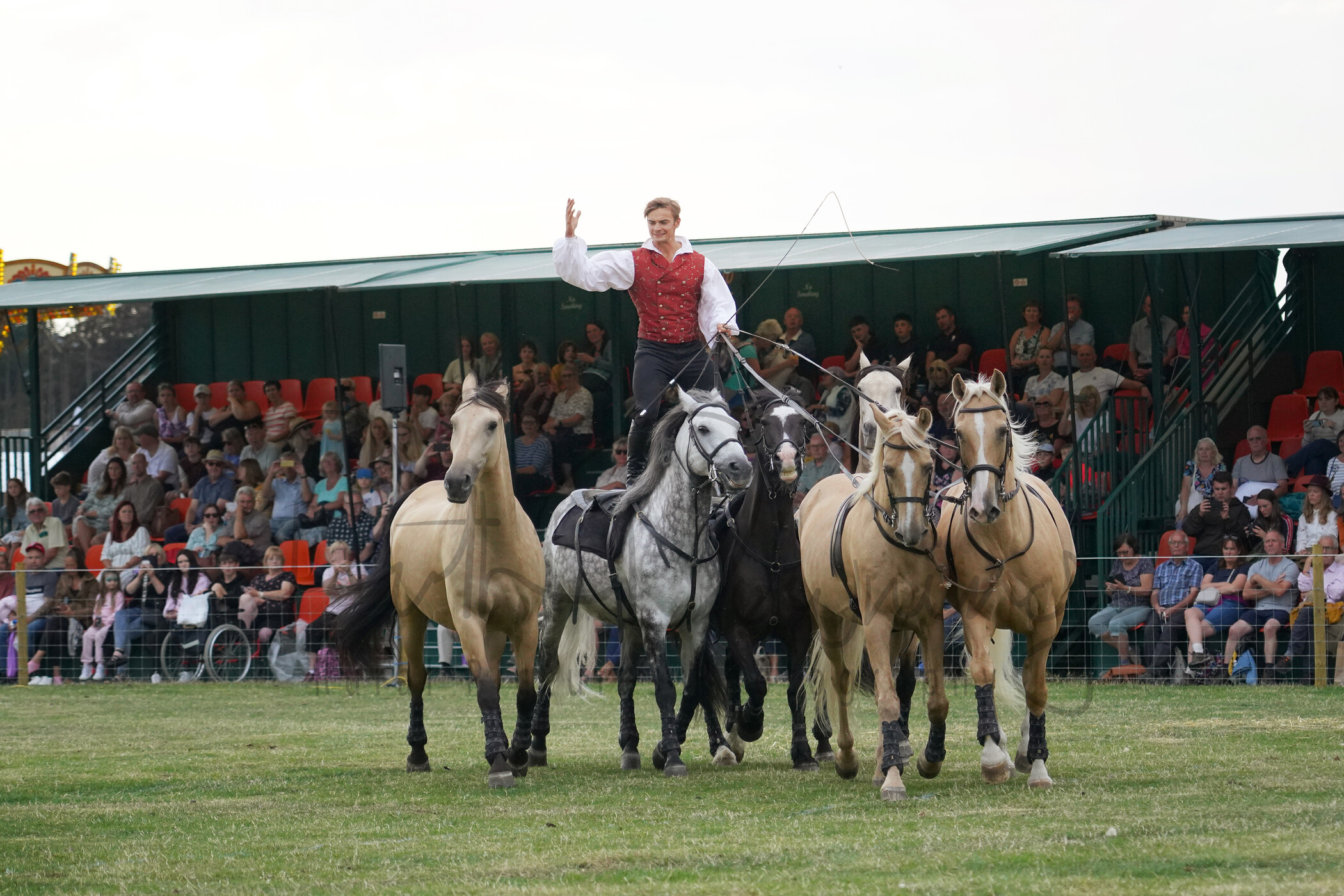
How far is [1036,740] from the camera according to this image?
25.9ft

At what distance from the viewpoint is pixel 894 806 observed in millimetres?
7230

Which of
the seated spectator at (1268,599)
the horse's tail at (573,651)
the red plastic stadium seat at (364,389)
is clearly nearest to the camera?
the horse's tail at (573,651)

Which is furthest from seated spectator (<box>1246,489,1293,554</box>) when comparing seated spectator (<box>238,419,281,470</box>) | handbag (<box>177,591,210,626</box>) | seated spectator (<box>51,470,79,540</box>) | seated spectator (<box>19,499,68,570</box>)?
seated spectator (<box>51,470,79,540</box>)

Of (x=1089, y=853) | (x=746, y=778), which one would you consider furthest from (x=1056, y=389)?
(x=1089, y=853)

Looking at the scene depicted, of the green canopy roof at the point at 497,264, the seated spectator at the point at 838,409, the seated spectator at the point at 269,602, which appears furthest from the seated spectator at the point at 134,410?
the seated spectator at the point at 838,409

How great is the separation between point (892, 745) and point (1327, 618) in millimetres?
6712

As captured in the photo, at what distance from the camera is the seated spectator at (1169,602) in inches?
530

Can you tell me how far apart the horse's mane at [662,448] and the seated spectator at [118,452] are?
1239 cm

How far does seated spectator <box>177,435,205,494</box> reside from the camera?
20469 mm

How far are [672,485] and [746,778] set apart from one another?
1665mm

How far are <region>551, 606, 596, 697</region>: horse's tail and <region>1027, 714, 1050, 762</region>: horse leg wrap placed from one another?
11.0 feet

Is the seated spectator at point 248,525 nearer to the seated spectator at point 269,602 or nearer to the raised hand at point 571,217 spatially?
the seated spectator at point 269,602

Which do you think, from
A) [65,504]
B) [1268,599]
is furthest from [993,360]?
[65,504]

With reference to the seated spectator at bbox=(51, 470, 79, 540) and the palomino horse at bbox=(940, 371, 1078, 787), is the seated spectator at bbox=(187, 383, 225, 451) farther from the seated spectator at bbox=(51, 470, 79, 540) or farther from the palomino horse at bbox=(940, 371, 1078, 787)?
the palomino horse at bbox=(940, 371, 1078, 787)
